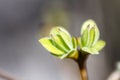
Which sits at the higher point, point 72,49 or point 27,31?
point 27,31

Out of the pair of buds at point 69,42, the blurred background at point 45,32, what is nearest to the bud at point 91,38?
the pair of buds at point 69,42

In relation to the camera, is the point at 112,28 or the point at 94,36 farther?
the point at 112,28

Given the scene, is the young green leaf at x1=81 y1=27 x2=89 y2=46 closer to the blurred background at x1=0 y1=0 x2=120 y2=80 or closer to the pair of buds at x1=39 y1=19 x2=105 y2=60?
the pair of buds at x1=39 y1=19 x2=105 y2=60

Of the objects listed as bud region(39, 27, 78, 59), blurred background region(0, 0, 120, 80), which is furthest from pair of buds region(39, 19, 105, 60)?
blurred background region(0, 0, 120, 80)

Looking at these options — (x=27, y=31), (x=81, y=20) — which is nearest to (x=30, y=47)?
(x=27, y=31)

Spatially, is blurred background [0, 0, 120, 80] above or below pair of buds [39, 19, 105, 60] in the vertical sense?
above

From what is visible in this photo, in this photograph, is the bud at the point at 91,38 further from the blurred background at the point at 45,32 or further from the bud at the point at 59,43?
the blurred background at the point at 45,32

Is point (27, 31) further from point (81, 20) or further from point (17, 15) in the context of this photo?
point (81, 20)

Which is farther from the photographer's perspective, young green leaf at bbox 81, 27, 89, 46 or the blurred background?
the blurred background
